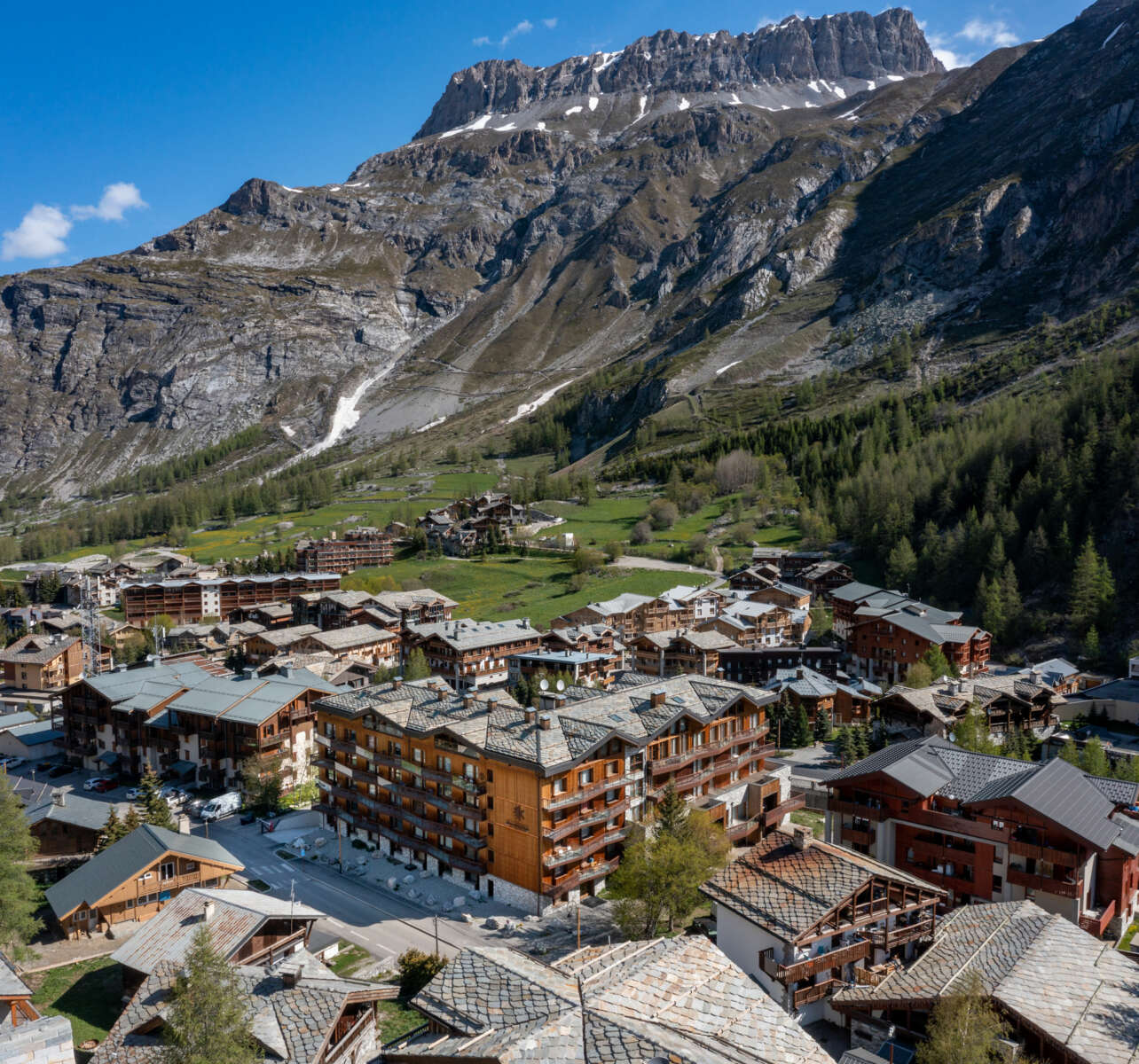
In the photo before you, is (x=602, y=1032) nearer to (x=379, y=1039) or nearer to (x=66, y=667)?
(x=379, y=1039)

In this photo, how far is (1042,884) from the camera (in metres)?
35.9

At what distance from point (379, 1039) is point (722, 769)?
26.4 metres

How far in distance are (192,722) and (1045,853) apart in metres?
54.6

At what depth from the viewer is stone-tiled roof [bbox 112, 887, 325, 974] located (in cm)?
3112

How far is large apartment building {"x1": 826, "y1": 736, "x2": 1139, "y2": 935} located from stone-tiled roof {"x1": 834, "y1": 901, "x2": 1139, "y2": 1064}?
21.1ft

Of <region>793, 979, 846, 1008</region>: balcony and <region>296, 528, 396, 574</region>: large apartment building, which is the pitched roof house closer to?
<region>793, 979, 846, 1008</region>: balcony

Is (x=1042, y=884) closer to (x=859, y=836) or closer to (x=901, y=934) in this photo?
(x=859, y=836)

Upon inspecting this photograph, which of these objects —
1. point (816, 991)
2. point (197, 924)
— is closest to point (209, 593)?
point (197, 924)

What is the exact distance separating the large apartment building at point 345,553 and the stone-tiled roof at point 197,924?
120m

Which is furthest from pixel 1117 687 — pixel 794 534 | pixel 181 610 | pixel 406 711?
pixel 181 610

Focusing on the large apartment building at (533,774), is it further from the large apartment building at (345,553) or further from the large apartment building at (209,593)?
the large apartment building at (345,553)

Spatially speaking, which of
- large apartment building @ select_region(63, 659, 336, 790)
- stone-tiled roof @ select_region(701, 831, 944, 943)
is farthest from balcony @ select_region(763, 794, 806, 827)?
large apartment building @ select_region(63, 659, 336, 790)

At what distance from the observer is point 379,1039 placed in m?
28.5

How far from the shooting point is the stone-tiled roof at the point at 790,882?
30.4 meters
